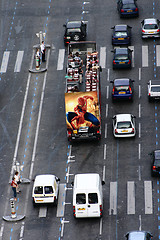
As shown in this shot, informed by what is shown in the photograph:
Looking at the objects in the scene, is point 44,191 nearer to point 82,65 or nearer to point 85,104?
point 85,104

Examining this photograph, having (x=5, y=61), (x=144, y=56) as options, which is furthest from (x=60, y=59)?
(x=144, y=56)

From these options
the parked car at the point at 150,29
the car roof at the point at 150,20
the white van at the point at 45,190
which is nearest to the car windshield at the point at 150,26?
the parked car at the point at 150,29

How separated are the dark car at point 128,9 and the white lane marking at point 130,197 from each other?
105ft

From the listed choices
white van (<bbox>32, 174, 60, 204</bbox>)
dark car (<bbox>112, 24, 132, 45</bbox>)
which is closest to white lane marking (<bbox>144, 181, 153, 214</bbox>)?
white van (<bbox>32, 174, 60, 204</bbox>)

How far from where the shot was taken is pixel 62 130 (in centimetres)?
7344

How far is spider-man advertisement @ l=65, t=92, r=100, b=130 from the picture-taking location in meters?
68.3

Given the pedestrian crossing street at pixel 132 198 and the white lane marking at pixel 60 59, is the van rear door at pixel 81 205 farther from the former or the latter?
the white lane marking at pixel 60 59

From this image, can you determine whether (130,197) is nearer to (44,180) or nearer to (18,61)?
(44,180)

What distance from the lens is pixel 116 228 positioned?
59.6 m

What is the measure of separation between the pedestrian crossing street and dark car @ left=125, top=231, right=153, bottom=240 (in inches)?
249

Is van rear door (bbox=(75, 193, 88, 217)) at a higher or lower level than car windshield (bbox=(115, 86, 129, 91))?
lower

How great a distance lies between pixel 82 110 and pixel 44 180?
9.31 meters

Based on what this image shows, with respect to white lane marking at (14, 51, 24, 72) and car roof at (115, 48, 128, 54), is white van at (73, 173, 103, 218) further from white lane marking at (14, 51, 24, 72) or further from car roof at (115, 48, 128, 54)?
white lane marking at (14, 51, 24, 72)

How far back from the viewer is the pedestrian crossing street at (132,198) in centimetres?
6159
